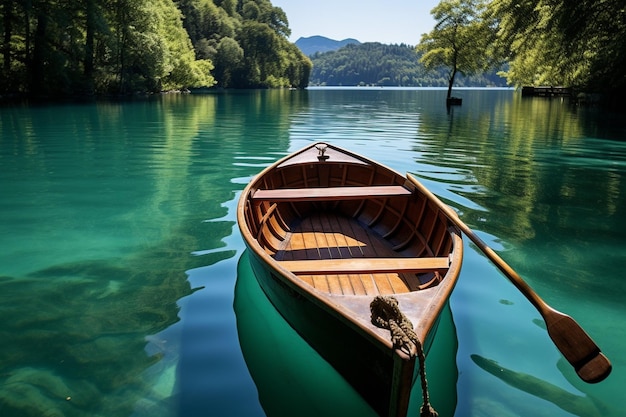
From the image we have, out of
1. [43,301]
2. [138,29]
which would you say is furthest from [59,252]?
[138,29]

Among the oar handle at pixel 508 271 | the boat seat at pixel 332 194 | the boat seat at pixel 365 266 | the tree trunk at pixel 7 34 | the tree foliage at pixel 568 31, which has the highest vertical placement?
the tree trunk at pixel 7 34

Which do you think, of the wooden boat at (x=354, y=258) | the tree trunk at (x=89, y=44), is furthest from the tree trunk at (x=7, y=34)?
the wooden boat at (x=354, y=258)

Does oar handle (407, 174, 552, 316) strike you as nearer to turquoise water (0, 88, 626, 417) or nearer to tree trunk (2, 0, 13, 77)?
turquoise water (0, 88, 626, 417)

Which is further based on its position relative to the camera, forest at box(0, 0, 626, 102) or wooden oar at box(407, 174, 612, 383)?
forest at box(0, 0, 626, 102)

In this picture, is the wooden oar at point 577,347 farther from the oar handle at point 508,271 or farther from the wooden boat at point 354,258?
the wooden boat at point 354,258

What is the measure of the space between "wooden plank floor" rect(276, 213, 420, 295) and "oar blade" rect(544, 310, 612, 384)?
1805 millimetres

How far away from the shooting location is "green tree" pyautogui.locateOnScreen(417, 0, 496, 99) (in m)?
45.2

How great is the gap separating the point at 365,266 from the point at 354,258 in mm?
1188

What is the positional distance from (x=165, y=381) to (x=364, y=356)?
2037 millimetres

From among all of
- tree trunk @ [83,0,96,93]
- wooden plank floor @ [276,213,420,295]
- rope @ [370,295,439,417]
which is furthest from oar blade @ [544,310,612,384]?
tree trunk @ [83,0,96,93]

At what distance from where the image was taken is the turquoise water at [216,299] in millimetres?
3873

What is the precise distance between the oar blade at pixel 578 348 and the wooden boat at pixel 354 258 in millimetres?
808

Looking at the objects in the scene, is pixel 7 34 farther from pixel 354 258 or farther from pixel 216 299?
pixel 354 258

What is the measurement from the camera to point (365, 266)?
4.66 meters
